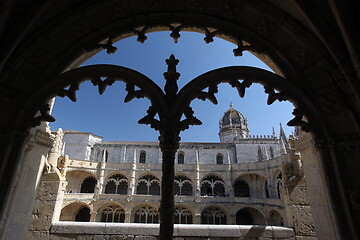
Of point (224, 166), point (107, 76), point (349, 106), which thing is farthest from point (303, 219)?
point (224, 166)

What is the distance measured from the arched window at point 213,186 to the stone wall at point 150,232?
23.9 metres

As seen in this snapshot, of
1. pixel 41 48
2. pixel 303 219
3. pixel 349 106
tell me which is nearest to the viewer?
pixel 349 106

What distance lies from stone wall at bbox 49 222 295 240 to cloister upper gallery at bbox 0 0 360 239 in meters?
0.75

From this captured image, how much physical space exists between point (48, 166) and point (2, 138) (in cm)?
148

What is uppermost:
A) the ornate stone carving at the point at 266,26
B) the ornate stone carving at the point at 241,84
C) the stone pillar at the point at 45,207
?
the ornate stone carving at the point at 266,26

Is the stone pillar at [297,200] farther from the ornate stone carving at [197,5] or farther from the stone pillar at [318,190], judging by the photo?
the ornate stone carving at [197,5]

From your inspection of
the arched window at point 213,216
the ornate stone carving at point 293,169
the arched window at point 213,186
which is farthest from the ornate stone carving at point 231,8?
the arched window at point 213,186

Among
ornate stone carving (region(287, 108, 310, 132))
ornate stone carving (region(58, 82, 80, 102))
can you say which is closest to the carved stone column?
ornate stone carving (region(58, 82, 80, 102))

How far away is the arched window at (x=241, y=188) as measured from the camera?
26844 mm

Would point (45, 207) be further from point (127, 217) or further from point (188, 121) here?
point (127, 217)

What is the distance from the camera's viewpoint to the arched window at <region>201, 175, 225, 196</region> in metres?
26.7

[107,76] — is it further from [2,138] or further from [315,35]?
[315,35]

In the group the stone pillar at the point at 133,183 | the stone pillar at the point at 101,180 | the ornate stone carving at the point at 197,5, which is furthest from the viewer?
the stone pillar at the point at 101,180

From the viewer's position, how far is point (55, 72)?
269cm
